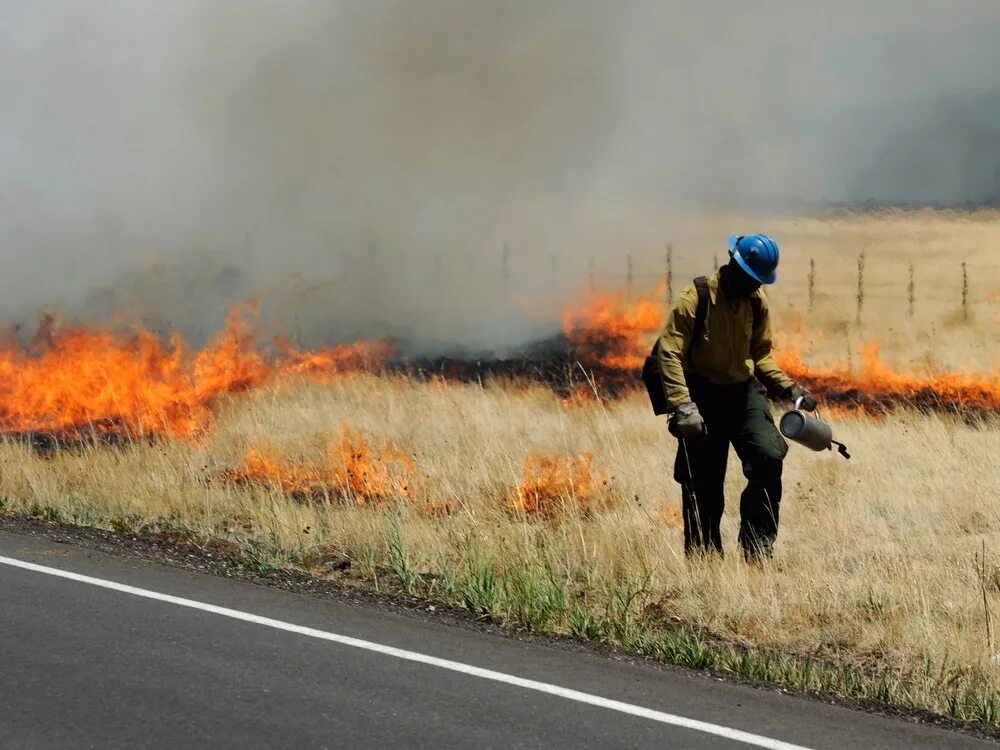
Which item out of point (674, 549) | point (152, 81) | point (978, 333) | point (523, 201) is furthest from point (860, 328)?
point (674, 549)

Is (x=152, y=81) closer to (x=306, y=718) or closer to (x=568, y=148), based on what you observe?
(x=568, y=148)

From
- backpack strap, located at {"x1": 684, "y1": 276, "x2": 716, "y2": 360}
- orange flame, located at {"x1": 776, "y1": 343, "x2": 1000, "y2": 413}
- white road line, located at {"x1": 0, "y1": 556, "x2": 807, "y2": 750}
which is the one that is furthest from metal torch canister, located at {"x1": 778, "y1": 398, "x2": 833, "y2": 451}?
orange flame, located at {"x1": 776, "y1": 343, "x2": 1000, "y2": 413}

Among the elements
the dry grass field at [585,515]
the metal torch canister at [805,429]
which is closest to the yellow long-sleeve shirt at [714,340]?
the metal torch canister at [805,429]

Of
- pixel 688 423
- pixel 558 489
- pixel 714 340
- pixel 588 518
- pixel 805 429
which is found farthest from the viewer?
pixel 558 489

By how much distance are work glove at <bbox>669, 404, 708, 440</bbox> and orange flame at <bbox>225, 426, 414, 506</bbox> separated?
3.01 meters

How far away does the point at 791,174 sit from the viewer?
2069 inches

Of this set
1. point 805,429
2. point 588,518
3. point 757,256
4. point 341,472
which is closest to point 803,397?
point 805,429

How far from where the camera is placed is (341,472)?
1073cm

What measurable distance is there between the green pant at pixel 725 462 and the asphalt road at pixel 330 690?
6.16ft

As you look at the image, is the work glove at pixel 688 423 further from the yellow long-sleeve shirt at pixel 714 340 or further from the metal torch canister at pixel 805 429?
the metal torch canister at pixel 805 429

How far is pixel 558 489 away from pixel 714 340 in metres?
2.96

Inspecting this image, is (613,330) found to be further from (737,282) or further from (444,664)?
(444,664)

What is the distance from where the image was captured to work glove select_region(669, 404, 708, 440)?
689cm

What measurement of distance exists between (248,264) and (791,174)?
116 ft
